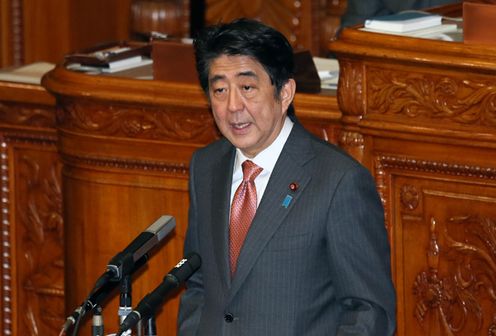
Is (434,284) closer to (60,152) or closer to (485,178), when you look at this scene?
(485,178)

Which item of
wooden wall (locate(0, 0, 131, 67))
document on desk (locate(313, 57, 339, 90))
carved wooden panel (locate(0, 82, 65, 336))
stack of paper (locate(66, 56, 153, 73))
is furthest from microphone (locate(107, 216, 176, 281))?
wooden wall (locate(0, 0, 131, 67))

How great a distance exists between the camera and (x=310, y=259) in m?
3.35

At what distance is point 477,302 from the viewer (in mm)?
3984

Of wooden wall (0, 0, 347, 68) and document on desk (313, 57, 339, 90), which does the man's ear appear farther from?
wooden wall (0, 0, 347, 68)

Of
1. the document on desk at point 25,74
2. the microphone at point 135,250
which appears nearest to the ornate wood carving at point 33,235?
the document on desk at point 25,74

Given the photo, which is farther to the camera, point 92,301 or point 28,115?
point 28,115

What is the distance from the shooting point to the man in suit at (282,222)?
3314 mm

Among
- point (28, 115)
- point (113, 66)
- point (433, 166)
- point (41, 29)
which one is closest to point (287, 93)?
point (433, 166)

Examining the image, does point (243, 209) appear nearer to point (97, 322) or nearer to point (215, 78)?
point (215, 78)

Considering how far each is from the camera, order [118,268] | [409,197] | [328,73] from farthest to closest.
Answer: [328,73], [409,197], [118,268]

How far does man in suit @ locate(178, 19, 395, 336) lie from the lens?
3.31 meters

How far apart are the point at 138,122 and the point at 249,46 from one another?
130 cm

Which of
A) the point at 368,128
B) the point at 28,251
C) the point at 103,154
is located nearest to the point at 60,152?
the point at 103,154

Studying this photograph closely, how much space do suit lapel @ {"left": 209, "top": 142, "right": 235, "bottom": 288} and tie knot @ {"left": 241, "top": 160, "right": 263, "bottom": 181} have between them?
66 millimetres
